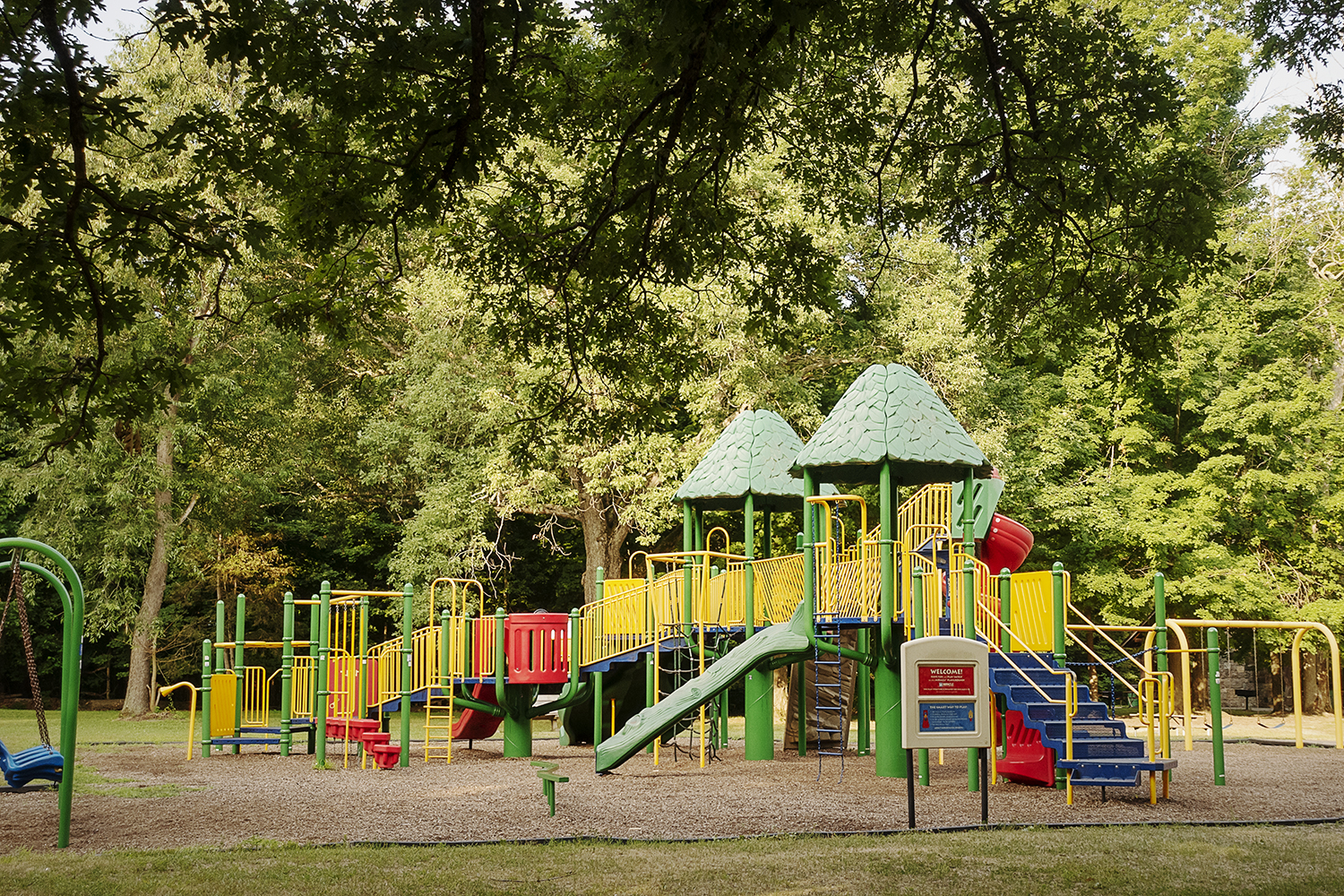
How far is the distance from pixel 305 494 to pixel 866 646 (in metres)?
23.5

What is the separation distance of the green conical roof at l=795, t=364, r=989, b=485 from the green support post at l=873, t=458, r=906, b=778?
0.27m

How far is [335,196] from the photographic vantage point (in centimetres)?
870

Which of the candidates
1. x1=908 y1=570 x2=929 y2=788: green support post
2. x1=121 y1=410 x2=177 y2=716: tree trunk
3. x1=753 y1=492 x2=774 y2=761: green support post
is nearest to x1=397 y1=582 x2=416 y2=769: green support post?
x1=753 y1=492 x2=774 y2=761: green support post

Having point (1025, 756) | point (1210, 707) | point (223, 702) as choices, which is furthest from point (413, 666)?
point (1210, 707)

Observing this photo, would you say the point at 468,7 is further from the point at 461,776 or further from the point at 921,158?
the point at 461,776

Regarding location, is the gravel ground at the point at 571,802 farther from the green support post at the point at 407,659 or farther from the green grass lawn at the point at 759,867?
the green grass lawn at the point at 759,867

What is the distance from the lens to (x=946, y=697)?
1017 cm

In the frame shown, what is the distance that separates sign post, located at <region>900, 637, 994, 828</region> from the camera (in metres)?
10.1

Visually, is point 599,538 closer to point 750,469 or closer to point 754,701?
point 750,469

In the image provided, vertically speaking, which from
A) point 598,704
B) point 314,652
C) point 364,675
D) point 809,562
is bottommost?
point 598,704

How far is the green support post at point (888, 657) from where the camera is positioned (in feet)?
45.3

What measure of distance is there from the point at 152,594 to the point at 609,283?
2324 cm

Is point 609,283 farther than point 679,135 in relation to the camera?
Yes

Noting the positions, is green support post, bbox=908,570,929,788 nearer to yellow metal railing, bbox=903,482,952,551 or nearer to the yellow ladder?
yellow metal railing, bbox=903,482,952,551
